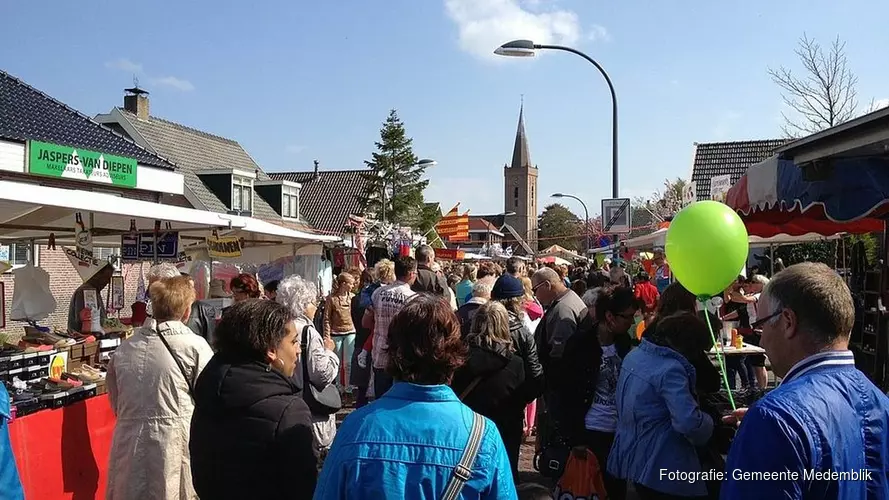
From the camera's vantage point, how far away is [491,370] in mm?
4164

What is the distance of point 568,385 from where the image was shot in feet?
14.0

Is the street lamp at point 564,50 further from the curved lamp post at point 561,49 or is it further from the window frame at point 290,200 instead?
the window frame at point 290,200

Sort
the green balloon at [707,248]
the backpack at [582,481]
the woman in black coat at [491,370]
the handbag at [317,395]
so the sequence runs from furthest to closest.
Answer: the green balloon at [707,248], the woman in black coat at [491,370], the handbag at [317,395], the backpack at [582,481]

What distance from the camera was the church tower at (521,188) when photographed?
412 feet

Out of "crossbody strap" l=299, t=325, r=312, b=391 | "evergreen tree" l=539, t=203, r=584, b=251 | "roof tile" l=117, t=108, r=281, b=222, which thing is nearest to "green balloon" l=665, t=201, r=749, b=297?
"crossbody strap" l=299, t=325, r=312, b=391

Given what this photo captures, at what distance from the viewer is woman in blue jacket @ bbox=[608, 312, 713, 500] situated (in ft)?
10.6

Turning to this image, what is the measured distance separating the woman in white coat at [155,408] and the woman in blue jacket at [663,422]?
241cm

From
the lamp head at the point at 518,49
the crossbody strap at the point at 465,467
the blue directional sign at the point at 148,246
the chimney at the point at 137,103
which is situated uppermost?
the chimney at the point at 137,103

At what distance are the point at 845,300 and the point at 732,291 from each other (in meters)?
7.58

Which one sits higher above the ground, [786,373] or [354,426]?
[786,373]

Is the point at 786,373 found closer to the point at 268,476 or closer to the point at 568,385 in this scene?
the point at 268,476

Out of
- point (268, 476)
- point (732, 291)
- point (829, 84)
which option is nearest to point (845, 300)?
point (268, 476)

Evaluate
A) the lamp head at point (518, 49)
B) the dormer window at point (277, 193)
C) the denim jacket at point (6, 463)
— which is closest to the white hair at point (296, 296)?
the denim jacket at point (6, 463)

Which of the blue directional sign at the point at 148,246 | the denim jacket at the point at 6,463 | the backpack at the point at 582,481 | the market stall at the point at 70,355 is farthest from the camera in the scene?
the blue directional sign at the point at 148,246
